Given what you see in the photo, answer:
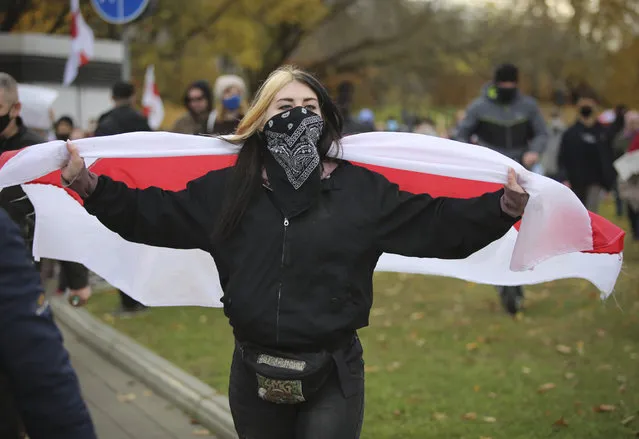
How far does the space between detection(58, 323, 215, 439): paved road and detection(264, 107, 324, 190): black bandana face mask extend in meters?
3.36

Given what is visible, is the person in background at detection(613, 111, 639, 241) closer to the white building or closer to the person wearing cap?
the person wearing cap

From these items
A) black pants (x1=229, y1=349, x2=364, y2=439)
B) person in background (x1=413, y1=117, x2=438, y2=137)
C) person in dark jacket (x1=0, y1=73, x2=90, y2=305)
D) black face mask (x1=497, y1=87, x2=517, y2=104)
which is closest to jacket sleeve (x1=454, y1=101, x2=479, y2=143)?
black face mask (x1=497, y1=87, x2=517, y2=104)

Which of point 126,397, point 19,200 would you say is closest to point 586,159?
point 126,397

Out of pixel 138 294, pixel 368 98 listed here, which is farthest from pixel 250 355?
pixel 368 98

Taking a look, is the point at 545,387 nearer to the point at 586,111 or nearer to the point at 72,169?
the point at 72,169

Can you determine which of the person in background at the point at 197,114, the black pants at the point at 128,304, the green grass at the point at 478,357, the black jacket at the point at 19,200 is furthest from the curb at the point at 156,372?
the person in background at the point at 197,114

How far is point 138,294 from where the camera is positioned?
5039mm

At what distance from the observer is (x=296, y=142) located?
3.79 metres

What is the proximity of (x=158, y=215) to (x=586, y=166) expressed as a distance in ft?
39.0

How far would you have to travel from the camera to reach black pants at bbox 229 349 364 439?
12.4 ft

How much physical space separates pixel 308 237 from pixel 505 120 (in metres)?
6.38

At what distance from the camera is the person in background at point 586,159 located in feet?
48.4

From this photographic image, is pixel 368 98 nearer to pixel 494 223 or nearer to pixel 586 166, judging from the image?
pixel 586 166

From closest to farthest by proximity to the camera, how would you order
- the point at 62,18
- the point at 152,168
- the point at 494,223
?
the point at 494,223 → the point at 152,168 → the point at 62,18
